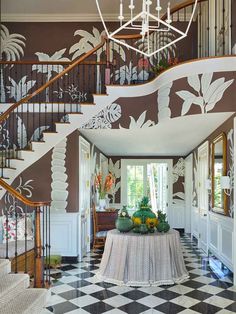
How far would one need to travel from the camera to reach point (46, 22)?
890 cm

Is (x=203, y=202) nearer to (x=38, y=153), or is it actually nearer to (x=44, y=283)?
(x=38, y=153)

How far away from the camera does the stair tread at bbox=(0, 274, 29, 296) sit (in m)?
3.72

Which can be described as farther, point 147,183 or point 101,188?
point 147,183

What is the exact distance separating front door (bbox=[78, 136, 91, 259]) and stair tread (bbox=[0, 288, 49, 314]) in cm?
303

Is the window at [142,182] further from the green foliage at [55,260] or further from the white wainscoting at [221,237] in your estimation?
the green foliage at [55,260]

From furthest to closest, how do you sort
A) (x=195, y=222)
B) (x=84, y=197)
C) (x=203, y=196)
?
1. (x=195, y=222)
2. (x=203, y=196)
3. (x=84, y=197)

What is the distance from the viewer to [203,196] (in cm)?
844

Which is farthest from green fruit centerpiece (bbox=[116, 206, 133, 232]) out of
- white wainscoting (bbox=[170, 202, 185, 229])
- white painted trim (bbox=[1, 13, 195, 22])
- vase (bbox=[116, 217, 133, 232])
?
white wainscoting (bbox=[170, 202, 185, 229])

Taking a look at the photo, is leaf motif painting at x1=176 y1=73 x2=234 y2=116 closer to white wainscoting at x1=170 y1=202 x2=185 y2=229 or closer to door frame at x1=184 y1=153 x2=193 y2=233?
door frame at x1=184 y1=153 x2=193 y2=233

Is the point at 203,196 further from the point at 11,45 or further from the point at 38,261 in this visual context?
the point at 11,45

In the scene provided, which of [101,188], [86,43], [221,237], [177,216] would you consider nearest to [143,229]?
[221,237]

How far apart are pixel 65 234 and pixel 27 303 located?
329 cm

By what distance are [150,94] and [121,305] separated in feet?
10.4

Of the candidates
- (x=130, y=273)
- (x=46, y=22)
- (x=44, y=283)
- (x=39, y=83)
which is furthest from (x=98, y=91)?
(x=44, y=283)
